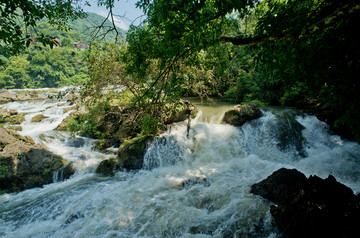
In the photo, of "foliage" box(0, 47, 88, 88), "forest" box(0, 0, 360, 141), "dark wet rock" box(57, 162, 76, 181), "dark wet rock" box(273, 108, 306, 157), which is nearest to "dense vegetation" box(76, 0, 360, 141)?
"forest" box(0, 0, 360, 141)

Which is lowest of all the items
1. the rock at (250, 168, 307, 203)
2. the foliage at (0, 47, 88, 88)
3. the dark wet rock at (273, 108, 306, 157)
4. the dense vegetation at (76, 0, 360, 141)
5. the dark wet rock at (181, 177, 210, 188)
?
the dark wet rock at (181, 177, 210, 188)

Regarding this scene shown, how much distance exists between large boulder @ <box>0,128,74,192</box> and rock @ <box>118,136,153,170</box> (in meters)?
2.37

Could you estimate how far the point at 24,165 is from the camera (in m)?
6.88

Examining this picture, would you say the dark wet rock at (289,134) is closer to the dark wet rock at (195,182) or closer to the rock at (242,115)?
the rock at (242,115)

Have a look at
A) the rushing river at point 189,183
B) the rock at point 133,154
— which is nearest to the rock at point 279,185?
the rushing river at point 189,183

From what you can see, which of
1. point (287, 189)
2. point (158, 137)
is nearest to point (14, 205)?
point (158, 137)

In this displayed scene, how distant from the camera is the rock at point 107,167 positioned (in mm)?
7336

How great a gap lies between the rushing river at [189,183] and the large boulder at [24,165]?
0.41 m

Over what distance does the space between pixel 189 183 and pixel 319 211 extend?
148 inches

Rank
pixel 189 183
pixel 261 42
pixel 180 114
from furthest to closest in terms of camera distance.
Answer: pixel 180 114
pixel 189 183
pixel 261 42

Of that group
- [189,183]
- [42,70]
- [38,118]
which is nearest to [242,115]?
[189,183]

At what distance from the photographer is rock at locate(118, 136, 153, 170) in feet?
25.2

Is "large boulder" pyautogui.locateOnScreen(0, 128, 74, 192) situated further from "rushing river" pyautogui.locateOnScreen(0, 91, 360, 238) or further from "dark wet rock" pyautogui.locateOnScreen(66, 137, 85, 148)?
"dark wet rock" pyautogui.locateOnScreen(66, 137, 85, 148)

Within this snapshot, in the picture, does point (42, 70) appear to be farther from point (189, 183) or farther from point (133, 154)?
point (189, 183)
